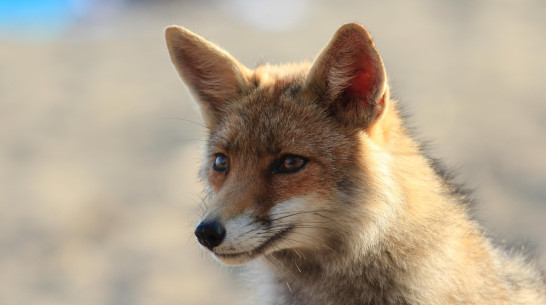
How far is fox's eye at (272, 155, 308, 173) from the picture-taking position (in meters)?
4.45

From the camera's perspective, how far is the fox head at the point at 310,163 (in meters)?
4.24

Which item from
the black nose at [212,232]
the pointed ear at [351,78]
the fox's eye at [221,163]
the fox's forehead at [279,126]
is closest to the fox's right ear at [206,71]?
the fox's forehead at [279,126]

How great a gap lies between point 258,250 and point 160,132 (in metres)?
15.3

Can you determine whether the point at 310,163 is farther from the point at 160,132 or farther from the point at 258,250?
the point at 160,132

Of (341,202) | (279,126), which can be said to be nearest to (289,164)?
(279,126)

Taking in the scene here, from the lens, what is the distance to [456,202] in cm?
502

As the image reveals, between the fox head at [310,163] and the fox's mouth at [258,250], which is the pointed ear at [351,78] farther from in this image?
the fox's mouth at [258,250]

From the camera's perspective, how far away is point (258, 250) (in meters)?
4.27

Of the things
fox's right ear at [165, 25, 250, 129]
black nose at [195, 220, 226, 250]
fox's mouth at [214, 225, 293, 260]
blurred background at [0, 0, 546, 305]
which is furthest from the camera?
blurred background at [0, 0, 546, 305]

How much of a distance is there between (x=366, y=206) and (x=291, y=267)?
0.83m

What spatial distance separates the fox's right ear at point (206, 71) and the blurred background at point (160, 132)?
477 mm

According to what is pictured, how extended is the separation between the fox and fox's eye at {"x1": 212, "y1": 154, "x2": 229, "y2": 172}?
1 cm

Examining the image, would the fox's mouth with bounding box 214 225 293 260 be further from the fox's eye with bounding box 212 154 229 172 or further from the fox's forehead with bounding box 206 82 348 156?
the fox's eye with bounding box 212 154 229 172

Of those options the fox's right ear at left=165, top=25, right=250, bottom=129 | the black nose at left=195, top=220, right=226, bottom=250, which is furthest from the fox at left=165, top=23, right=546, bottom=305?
the fox's right ear at left=165, top=25, right=250, bottom=129
